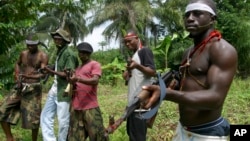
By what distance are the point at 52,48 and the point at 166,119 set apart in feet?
41.7

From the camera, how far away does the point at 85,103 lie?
13.0 feet

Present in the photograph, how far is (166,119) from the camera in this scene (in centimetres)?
589

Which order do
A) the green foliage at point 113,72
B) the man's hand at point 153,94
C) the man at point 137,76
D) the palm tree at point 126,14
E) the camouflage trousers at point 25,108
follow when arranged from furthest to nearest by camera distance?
1. the palm tree at point 126,14
2. the green foliage at point 113,72
3. the camouflage trousers at point 25,108
4. the man at point 137,76
5. the man's hand at point 153,94

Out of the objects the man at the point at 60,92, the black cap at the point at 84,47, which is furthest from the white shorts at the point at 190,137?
the man at the point at 60,92

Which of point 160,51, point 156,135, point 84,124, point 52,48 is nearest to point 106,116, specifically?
point 156,135

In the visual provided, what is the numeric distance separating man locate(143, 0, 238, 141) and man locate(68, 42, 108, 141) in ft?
5.88

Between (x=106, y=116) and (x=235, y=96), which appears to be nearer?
(x=106, y=116)

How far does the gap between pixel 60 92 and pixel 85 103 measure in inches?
15.7

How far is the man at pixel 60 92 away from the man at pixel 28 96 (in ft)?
1.15

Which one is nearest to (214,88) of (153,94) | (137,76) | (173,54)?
(153,94)

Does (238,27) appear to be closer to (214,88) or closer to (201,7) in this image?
(201,7)

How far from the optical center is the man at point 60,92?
13.6 feet

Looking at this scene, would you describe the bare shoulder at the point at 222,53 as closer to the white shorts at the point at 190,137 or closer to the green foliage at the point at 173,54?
the white shorts at the point at 190,137

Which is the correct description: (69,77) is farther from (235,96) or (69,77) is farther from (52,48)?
(52,48)
